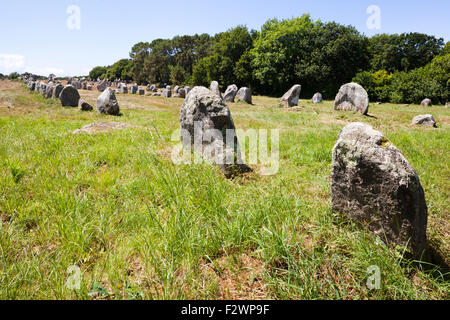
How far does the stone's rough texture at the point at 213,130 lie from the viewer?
4211 millimetres

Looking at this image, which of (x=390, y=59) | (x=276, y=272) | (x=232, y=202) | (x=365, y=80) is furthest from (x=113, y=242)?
(x=390, y=59)

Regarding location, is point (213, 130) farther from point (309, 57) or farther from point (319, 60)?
point (309, 57)

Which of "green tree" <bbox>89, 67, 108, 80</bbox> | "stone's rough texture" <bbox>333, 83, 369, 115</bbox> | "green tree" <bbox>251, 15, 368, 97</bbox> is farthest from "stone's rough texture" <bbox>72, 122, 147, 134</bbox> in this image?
"green tree" <bbox>89, 67, 108, 80</bbox>

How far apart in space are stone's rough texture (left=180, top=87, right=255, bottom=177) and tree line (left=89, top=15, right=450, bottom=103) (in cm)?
2971

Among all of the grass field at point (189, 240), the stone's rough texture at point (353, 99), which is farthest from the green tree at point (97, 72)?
the grass field at point (189, 240)

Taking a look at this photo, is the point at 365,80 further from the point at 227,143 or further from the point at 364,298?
the point at 364,298

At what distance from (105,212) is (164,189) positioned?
2.62ft

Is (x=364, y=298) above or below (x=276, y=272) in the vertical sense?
below

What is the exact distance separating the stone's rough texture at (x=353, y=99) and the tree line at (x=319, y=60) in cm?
1700

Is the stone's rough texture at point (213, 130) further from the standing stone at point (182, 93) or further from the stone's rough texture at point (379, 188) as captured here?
the standing stone at point (182, 93)

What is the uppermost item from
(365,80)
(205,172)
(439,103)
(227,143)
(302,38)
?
(302,38)

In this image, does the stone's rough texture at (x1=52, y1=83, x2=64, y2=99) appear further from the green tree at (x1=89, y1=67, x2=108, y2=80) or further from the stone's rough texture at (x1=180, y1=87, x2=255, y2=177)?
the green tree at (x1=89, y1=67, x2=108, y2=80)

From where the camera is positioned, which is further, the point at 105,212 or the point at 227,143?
the point at 227,143

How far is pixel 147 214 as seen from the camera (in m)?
2.78
